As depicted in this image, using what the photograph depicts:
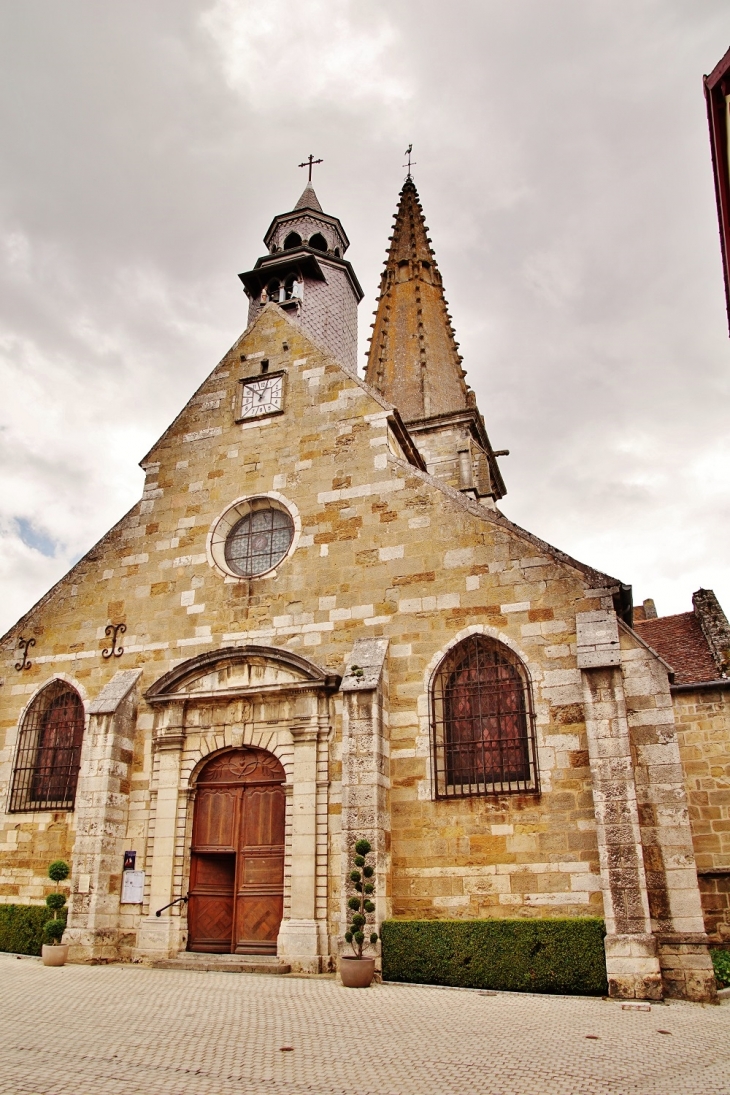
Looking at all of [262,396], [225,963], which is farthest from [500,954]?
[262,396]

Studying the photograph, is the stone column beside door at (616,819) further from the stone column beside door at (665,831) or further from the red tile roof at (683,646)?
the red tile roof at (683,646)

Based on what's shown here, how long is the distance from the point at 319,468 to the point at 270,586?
210 centimetres

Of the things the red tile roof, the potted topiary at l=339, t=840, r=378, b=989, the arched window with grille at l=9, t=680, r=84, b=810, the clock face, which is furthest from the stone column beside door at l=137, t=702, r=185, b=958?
the red tile roof

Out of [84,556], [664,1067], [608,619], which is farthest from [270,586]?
[664,1067]

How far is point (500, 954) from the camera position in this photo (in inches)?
372

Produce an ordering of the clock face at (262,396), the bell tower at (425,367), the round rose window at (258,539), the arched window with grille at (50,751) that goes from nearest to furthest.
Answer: the arched window with grille at (50,751), the round rose window at (258,539), the clock face at (262,396), the bell tower at (425,367)

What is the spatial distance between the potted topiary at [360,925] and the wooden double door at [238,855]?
70.5 inches

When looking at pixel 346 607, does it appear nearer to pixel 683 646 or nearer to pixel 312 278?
pixel 683 646

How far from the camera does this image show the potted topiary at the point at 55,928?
36.2 ft

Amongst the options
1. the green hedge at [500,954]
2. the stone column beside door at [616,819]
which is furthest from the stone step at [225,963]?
the stone column beside door at [616,819]

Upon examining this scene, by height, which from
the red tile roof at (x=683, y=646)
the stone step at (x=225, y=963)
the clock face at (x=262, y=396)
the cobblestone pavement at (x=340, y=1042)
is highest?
the clock face at (x=262, y=396)

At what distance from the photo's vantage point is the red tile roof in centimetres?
1480

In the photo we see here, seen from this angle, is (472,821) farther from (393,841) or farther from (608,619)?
(608,619)

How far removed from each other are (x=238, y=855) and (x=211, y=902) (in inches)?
29.5
